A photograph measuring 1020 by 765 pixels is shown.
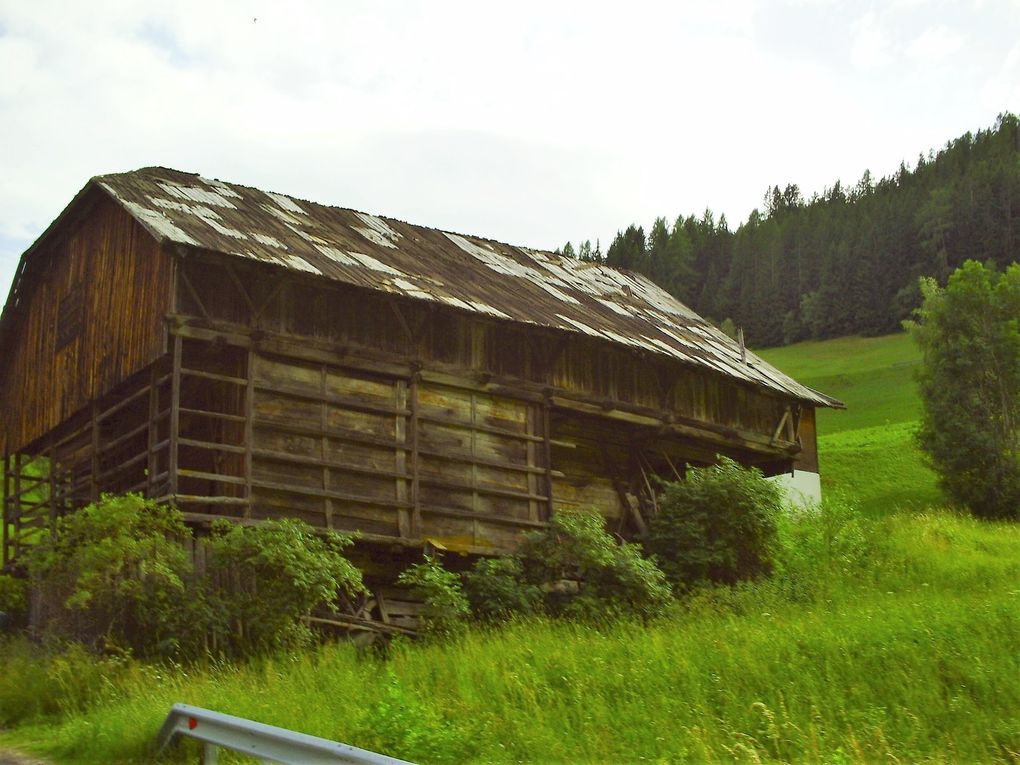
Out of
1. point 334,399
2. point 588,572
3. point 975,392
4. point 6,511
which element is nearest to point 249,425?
point 334,399

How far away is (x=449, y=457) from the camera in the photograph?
21000 mm

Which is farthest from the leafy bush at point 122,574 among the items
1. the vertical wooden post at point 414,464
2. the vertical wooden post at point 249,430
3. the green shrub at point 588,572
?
the green shrub at point 588,572

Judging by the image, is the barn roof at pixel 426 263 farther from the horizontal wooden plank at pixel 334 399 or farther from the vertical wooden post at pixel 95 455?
the vertical wooden post at pixel 95 455

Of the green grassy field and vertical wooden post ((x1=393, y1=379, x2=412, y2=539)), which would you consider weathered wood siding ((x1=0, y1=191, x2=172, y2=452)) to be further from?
the green grassy field

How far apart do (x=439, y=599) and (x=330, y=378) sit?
4210mm

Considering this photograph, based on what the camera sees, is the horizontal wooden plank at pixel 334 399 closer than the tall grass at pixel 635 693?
No

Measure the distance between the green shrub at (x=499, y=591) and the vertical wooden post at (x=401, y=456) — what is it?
4.43ft

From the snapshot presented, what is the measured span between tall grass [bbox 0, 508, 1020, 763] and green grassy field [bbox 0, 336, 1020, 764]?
0.03m

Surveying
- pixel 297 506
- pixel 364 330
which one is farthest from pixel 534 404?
pixel 297 506

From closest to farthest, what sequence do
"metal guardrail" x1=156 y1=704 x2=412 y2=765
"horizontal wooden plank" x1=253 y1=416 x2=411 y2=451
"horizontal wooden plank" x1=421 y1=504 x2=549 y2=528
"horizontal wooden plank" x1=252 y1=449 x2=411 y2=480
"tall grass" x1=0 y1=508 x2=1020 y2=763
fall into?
1. "metal guardrail" x1=156 y1=704 x2=412 y2=765
2. "tall grass" x1=0 y1=508 x2=1020 y2=763
3. "horizontal wooden plank" x1=252 y1=449 x2=411 y2=480
4. "horizontal wooden plank" x1=253 y1=416 x2=411 y2=451
5. "horizontal wooden plank" x1=421 y1=504 x2=549 y2=528

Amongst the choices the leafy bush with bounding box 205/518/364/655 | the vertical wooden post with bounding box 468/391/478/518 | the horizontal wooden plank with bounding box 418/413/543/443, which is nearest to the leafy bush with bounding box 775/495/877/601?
the horizontal wooden plank with bounding box 418/413/543/443

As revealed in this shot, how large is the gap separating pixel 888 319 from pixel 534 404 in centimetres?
7379

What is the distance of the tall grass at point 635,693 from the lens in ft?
32.8

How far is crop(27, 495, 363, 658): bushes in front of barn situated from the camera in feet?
50.2
